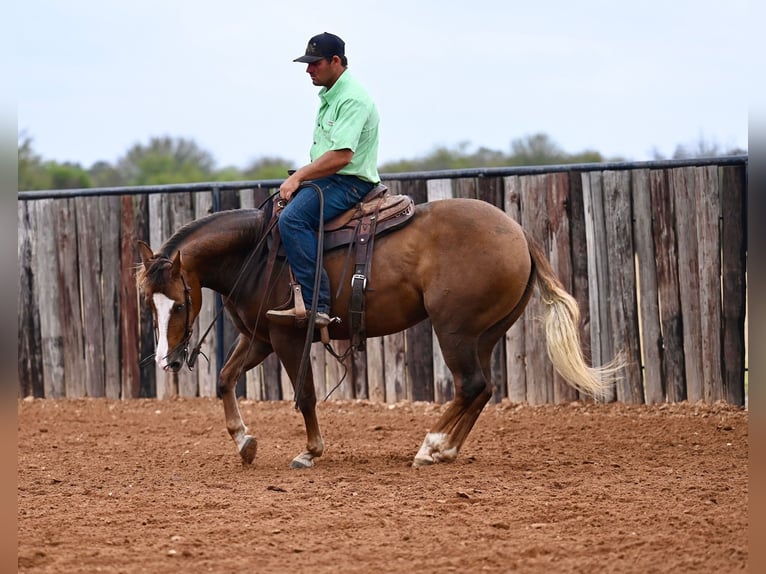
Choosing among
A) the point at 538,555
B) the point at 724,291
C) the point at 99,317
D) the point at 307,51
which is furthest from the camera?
the point at 99,317

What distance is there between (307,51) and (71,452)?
381 cm

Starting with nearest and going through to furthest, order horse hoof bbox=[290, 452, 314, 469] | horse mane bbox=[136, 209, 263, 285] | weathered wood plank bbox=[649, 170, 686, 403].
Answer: horse mane bbox=[136, 209, 263, 285]
horse hoof bbox=[290, 452, 314, 469]
weathered wood plank bbox=[649, 170, 686, 403]

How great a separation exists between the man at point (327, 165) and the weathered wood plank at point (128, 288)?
436 cm

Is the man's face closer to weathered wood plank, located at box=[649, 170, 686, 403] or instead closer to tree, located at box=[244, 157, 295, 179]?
weathered wood plank, located at box=[649, 170, 686, 403]

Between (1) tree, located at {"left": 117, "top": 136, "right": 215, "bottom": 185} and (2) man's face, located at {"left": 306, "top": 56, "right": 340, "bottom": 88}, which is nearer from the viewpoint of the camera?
(2) man's face, located at {"left": 306, "top": 56, "right": 340, "bottom": 88}

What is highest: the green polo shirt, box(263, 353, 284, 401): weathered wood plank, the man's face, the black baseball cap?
the black baseball cap

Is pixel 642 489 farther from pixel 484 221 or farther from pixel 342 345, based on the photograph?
pixel 342 345

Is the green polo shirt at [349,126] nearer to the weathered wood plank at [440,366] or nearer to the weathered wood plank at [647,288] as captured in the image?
the weathered wood plank at [440,366]

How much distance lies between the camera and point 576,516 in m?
5.49

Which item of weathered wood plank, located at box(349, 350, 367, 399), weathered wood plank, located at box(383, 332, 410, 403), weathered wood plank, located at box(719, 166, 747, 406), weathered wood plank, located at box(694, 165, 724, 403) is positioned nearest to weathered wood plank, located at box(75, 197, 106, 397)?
weathered wood plank, located at box(349, 350, 367, 399)

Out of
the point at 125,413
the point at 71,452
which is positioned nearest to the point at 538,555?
the point at 71,452

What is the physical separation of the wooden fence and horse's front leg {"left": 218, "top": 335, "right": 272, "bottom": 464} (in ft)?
3.61

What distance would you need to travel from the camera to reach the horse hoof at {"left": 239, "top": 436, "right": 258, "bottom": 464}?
744 cm

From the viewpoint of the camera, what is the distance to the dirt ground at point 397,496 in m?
4.76
